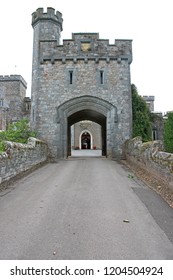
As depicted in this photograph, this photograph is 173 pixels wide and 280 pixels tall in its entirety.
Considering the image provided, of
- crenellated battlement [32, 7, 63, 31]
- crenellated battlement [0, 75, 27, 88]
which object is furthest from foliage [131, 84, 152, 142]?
crenellated battlement [0, 75, 27, 88]

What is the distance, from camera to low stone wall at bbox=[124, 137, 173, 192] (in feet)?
21.6

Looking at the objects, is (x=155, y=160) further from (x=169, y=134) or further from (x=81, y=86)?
(x=81, y=86)

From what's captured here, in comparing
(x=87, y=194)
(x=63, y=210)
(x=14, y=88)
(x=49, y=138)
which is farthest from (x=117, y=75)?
(x=14, y=88)

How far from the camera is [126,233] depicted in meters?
3.76

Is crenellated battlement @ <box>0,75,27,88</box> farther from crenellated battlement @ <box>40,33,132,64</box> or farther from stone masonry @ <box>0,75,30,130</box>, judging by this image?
crenellated battlement @ <box>40,33,132,64</box>

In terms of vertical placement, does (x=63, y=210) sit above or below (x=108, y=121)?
below

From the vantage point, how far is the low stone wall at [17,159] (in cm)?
716

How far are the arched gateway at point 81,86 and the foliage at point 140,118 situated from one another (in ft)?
2.24

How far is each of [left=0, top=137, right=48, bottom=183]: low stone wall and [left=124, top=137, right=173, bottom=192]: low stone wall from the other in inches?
195

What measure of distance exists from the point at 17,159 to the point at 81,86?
845 centimetres

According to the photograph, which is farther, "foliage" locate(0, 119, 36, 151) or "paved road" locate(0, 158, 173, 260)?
"foliage" locate(0, 119, 36, 151)

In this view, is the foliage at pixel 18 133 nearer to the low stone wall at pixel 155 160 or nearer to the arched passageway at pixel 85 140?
the low stone wall at pixel 155 160

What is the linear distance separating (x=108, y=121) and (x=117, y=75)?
3.23 m
